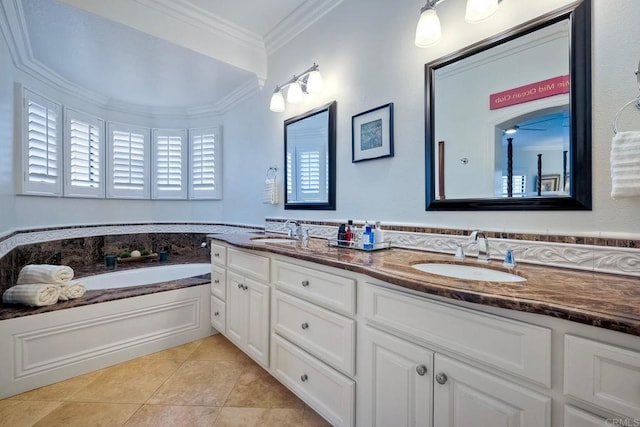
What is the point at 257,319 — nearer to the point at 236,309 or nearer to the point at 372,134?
the point at 236,309

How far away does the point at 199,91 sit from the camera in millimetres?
3123

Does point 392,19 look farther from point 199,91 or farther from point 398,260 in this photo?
point 199,91

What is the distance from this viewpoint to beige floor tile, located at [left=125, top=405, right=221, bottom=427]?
1.44 meters

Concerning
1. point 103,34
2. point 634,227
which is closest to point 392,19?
point 634,227

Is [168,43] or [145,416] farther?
[168,43]

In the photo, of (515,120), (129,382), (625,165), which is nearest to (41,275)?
(129,382)

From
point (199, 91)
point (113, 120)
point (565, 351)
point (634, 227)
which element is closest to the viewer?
point (565, 351)

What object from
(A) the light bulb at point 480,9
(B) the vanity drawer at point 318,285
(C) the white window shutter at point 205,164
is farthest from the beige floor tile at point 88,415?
(A) the light bulb at point 480,9

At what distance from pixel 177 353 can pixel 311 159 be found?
183 centimetres

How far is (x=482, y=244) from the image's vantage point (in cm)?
124

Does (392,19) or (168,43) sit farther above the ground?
(168,43)

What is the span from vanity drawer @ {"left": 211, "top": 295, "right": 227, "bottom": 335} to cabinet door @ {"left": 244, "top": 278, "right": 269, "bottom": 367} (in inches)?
15.7

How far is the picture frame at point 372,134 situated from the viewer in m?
1.68

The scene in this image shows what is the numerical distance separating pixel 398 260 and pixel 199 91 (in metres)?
2.96
